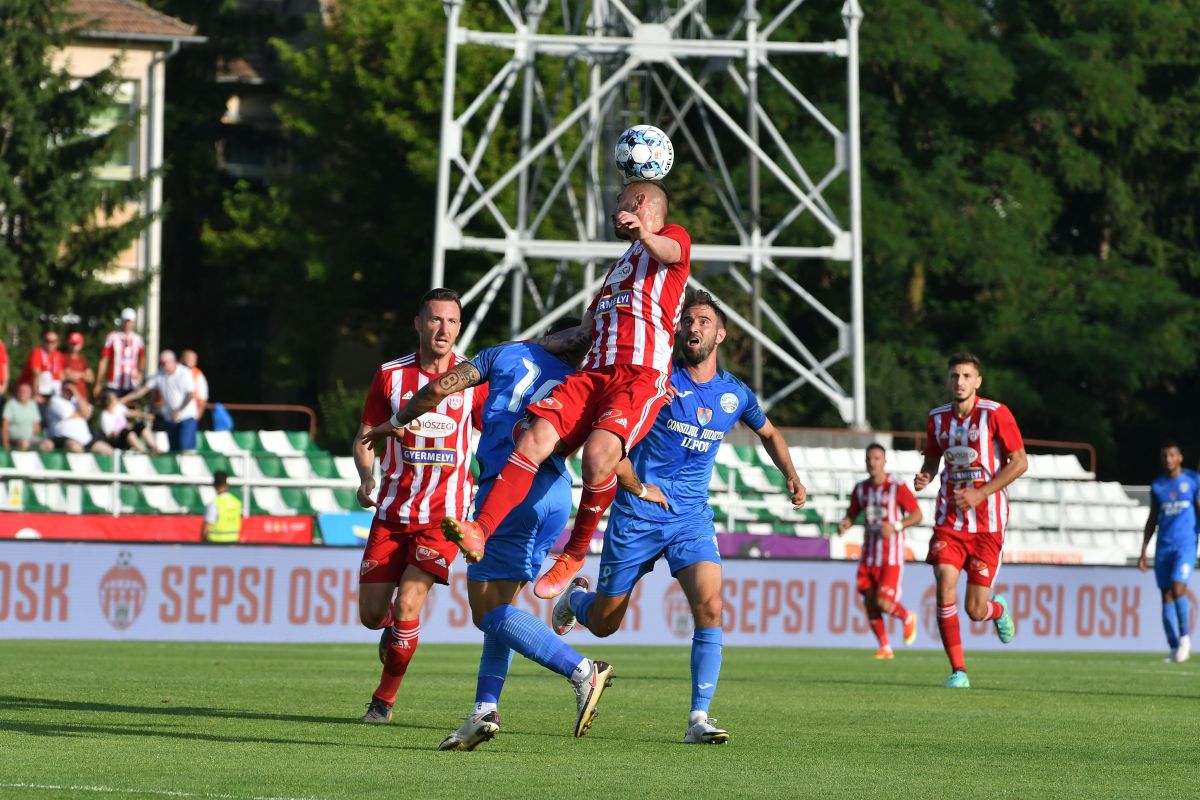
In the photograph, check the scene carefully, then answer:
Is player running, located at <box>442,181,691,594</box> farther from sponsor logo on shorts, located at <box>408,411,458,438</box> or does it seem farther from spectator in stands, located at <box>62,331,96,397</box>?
spectator in stands, located at <box>62,331,96,397</box>

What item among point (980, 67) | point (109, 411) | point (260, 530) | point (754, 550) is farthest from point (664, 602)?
point (980, 67)

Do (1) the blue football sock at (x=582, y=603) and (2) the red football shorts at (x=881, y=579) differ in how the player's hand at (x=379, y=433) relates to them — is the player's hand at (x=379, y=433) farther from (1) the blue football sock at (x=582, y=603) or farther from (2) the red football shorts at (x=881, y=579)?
(2) the red football shorts at (x=881, y=579)

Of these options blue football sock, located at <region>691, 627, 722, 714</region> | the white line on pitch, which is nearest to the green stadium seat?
blue football sock, located at <region>691, 627, 722, 714</region>

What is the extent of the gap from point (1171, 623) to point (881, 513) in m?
3.28

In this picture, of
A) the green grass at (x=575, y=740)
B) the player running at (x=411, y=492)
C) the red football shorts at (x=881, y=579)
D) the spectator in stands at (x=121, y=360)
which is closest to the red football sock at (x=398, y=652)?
the player running at (x=411, y=492)

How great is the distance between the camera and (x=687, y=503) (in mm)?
10695

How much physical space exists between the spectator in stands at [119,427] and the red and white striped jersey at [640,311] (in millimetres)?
18667

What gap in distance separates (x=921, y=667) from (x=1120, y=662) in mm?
3330

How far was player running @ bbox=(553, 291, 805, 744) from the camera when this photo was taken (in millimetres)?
10320

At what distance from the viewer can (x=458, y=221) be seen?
102 ft

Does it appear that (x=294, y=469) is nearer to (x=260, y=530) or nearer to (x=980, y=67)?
(x=260, y=530)

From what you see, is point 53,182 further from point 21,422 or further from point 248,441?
point 21,422

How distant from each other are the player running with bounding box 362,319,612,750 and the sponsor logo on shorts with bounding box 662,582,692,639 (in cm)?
1397

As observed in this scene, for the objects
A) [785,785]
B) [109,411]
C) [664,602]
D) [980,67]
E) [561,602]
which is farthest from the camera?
[980,67]
